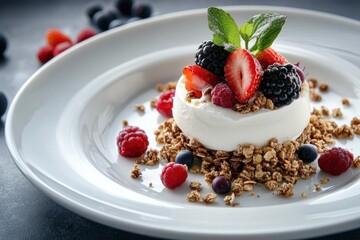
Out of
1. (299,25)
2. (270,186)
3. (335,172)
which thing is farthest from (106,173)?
(299,25)

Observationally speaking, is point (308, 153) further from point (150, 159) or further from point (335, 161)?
point (150, 159)

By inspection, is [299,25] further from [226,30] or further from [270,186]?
[270,186]

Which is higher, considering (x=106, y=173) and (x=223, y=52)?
(x=223, y=52)

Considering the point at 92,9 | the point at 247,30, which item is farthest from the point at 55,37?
the point at 247,30

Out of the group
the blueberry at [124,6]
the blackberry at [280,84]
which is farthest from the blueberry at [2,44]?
the blackberry at [280,84]

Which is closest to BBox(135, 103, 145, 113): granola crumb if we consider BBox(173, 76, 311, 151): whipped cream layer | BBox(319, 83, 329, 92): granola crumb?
BBox(173, 76, 311, 151): whipped cream layer

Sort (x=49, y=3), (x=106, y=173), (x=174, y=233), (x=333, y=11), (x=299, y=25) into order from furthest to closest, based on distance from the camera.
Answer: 1. (x=49, y=3)
2. (x=333, y=11)
3. (x=299, y=25)
4. (x=106, y=173)
5. (x=174, y=233)

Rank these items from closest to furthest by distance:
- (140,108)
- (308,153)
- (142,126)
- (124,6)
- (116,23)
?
(308,153), (142,126), (140,108), (116,23), (124,6)
